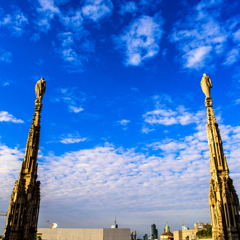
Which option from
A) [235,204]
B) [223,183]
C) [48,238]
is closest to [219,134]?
[223,183]

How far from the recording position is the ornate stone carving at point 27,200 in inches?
806

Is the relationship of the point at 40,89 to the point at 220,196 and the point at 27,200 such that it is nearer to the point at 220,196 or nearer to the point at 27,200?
the point at 27,200

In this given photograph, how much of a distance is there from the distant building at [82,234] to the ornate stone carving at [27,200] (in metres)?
48.8

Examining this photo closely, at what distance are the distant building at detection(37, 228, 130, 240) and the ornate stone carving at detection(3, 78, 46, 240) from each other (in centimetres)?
4877

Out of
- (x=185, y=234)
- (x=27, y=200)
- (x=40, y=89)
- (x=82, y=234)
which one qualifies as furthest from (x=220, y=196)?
(x=185, y=234)

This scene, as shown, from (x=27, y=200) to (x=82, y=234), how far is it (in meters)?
51.8

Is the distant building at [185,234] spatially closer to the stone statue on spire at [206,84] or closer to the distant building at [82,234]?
the distant building at [82,234]

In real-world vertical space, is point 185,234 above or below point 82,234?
below

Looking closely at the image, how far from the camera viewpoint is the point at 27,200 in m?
21.4

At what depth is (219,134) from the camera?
2495 cm

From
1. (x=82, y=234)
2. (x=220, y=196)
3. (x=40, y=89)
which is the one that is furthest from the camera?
(x=82, y=234)

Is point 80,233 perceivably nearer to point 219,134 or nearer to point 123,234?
point 123,234

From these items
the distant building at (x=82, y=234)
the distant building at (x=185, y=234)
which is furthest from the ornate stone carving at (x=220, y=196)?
the distant building at (x=185, y=234)

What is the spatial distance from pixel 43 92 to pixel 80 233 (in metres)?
53.3
